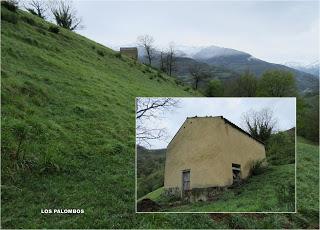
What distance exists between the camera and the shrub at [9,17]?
966 inches

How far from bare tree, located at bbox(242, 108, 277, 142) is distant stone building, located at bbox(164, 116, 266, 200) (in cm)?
28

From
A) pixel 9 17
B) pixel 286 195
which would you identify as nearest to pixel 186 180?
pixel 286 195

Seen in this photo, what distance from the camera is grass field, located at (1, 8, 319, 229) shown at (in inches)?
440

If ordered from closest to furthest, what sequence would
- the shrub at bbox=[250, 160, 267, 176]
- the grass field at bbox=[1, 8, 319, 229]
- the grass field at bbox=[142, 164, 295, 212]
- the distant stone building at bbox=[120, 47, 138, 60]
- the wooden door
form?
the grass field at bbox=[142, 164, 295, 212]
the wooden door
the shrub at bbox=[250, 160, 267, 176]
the grass field at bbox=[1, 8, 319, 229]
the distant stone building at bbox=[120, 47, 138, 60]

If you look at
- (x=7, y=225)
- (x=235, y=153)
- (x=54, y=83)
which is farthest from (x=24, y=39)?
(x=235, y=153)

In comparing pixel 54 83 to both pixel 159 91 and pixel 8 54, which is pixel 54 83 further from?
pixel 159 91

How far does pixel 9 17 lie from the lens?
81.3 ft

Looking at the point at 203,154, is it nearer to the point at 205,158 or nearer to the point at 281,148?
the point at 205,158

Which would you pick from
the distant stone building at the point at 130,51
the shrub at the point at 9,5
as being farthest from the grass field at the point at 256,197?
the distant stone building at the point at 130,51

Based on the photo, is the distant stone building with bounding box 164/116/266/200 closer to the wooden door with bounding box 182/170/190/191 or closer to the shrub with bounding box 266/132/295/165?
the wooden door with bounding box 182/170/190/191

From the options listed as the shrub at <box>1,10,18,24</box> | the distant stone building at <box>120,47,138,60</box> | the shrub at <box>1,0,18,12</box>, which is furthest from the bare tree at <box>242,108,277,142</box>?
the distant stone building at <box>120,47,138,60</box>

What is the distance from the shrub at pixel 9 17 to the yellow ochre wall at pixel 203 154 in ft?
57.7

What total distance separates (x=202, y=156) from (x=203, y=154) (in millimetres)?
48

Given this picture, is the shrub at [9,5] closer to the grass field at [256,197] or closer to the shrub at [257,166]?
the grass field at [256,197]
